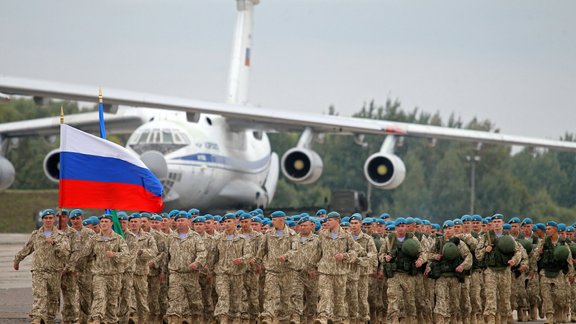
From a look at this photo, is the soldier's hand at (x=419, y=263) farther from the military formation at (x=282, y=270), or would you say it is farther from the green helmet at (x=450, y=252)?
the green helmet at (x=450, y=252)

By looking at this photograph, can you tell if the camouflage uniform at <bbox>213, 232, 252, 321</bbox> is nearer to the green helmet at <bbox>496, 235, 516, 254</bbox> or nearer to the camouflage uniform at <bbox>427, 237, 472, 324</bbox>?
the camouflage uniform at <bbox>427, 237, 472, 324</bbox>

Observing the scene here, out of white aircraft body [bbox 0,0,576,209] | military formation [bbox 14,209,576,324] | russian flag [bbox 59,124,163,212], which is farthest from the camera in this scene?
white aircraft body [bbox 0,0,576,209]

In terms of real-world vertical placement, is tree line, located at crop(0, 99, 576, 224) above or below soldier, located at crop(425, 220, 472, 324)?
above

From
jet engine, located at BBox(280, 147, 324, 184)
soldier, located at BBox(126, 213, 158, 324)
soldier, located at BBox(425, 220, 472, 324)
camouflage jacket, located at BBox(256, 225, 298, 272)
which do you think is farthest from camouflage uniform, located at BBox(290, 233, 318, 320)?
jet engine, located at BBox(280, 147, 324, 184)

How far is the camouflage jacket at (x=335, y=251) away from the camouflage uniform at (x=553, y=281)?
10.3 ft

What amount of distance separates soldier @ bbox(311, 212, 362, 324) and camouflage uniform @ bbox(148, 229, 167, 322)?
6.50ft

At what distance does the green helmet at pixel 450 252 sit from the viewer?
13.7m

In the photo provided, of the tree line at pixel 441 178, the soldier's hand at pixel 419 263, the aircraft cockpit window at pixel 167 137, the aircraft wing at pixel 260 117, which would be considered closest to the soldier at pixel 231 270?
the soldier's hand at pixel 419 263

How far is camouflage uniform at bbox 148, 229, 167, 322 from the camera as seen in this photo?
1388 centimetres

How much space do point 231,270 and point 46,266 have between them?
208cm

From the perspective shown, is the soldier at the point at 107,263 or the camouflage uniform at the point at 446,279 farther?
the camouflage uniform at the point at 446,279

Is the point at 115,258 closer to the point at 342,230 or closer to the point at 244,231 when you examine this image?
the point at 244,231

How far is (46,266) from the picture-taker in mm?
12672

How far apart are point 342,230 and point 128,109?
15.8 meters
